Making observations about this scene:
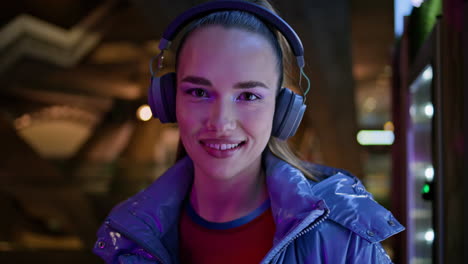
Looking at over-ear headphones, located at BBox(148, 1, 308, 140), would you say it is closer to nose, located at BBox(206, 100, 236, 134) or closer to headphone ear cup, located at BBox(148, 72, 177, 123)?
headphone ear cup, located at BBox(148, 72, 177, 123)

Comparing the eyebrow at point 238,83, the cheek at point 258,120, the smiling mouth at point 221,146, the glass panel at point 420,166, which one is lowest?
the glass panel at point 420,166

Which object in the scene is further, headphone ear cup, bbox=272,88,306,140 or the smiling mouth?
headphone ear cup, bbox=272,88,306,140

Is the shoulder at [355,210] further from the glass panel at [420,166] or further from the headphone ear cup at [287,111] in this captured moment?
the glass panel at [420,166]

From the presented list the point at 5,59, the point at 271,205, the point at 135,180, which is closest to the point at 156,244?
the point at 271,205

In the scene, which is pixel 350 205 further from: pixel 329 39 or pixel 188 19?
pixel 329 39

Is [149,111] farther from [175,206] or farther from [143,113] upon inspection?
[175,206]

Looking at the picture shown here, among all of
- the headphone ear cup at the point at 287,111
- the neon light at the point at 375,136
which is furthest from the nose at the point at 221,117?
the neon light at the point at 375,136

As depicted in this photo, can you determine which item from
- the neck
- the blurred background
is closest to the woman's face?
the neck

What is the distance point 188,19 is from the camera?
165cm

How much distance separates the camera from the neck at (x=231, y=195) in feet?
5.55

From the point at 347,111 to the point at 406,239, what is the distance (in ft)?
15.6

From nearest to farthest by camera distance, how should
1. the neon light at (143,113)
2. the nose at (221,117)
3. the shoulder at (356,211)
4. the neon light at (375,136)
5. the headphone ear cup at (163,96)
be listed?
the shoulder at (356,211) → the nose at (221,117) → the headphone ear cup at (163,96) → the neon light at (143,113) → the neon light at (375,136)

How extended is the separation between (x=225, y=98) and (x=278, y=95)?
261 millimetres

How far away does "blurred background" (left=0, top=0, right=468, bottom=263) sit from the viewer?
214 cm
